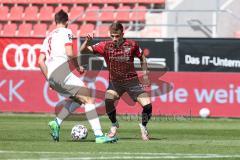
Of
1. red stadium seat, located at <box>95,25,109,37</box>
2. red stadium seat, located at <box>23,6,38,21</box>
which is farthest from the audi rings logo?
red stadium seat, located at <box>23,6,38,21</box>

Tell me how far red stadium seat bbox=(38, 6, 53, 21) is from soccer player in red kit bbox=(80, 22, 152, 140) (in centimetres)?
1748

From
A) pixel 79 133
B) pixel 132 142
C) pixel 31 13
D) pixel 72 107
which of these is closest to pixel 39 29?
pixel 31 13

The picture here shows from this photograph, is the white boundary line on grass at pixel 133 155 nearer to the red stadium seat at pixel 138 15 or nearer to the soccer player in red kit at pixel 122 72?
the soccer player in red kit at pixel 122 72

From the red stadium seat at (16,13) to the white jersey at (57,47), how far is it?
18896 millimetres

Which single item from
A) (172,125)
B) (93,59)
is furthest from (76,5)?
(172,125)

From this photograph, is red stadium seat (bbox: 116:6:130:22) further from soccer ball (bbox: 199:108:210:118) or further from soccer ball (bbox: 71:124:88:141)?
soccer ball (bbox: 71:124:88:141)

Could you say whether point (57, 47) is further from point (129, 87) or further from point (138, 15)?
point (138, 15)

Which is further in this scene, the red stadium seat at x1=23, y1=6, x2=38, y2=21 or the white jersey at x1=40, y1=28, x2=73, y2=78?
the red stadium seat at x1=23, y1=6, x2=38, y2=21

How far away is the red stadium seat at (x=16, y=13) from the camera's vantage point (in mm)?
32416

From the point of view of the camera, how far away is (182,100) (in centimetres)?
2311

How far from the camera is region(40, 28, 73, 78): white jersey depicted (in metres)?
13.6

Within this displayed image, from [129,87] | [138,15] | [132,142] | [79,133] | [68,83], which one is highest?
[138,15]

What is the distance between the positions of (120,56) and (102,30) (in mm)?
14948

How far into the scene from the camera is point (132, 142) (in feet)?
45.2
